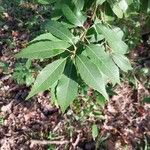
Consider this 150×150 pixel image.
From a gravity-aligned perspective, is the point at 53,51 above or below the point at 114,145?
above

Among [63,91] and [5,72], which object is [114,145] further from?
[63,91]

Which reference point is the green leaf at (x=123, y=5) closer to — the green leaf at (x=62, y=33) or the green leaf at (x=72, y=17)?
the green leaf at (x=72, y=17)

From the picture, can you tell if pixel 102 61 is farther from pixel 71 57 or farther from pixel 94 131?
pixel 94 131

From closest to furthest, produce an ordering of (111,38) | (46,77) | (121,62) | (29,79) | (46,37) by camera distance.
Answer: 1. (46,77)
2. (46,37)
3. (111,38)
4. (121,62)
5. (29,79)

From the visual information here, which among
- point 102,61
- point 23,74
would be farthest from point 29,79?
point 102,61

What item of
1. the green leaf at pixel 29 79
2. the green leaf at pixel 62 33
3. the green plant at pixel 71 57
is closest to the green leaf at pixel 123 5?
the green plant at pixel 71 57

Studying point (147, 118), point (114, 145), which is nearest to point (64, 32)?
point (114, 145)
